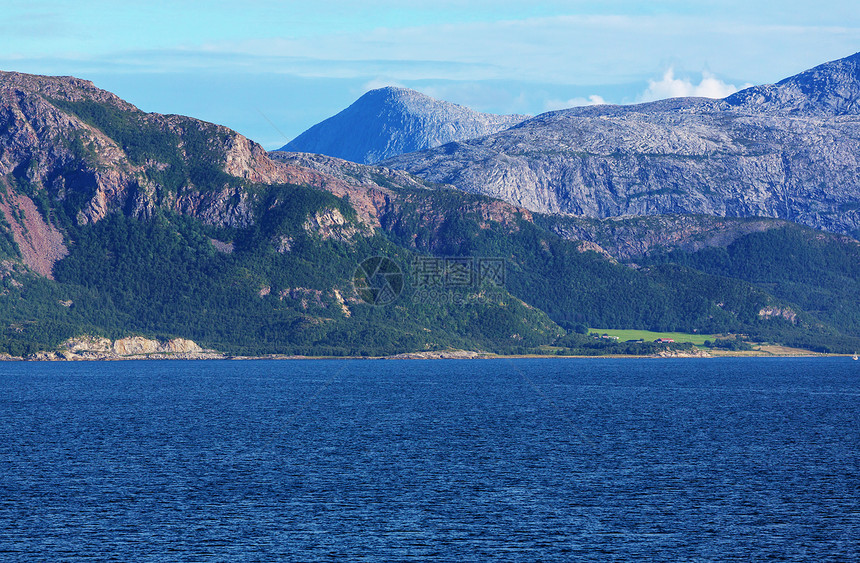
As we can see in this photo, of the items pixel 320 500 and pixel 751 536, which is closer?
pixel 751 536

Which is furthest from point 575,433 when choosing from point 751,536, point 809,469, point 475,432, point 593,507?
point 751,536

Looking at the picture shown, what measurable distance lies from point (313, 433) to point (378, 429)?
1298 centimetres

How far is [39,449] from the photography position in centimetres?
14725

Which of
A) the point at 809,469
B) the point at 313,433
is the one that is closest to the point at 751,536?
the point at 809,469

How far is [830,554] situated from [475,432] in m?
94.1

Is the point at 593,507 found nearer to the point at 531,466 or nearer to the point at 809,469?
the point at 531,466

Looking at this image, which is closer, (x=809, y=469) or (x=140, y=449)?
(x=809, y=469)

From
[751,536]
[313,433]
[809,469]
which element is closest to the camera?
[751,536]

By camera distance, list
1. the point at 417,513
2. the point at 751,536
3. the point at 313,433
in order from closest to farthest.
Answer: the point at 751,536 < the point at 417,513 < the point at 313,433

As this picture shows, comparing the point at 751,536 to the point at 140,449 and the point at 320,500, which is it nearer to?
the point at 320,500

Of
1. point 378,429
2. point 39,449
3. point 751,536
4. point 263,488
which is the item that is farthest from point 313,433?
point 751,536

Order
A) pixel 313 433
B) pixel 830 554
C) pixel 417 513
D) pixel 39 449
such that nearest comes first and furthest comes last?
pixel 830 554 → pixel 417 513 → pixel 39 449 → pixel 313 433

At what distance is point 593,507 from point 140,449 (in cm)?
7443

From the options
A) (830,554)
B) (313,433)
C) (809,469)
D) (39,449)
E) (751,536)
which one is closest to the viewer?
(830,554)
